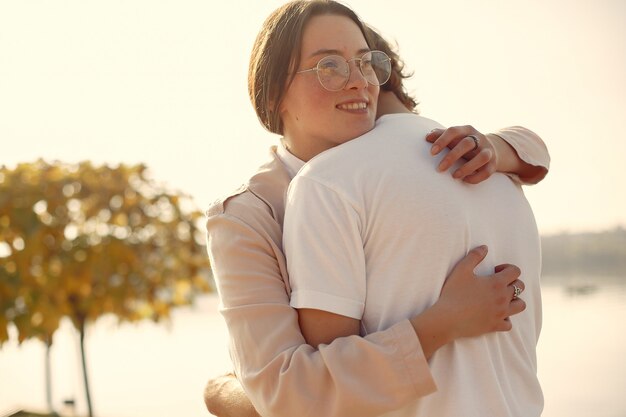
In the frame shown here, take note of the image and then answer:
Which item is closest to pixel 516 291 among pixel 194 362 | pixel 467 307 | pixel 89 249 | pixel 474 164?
pixel 467 307

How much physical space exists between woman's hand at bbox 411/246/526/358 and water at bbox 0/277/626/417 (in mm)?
2411

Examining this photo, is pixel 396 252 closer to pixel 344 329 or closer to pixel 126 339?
pixel 344 329

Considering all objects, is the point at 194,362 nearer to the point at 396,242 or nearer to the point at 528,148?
the point at 528,148

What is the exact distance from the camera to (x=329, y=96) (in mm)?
1737

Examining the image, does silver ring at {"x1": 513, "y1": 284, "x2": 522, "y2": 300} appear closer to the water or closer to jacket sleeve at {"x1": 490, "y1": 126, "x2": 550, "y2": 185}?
jacket sleeve at {"x1": 490, "y1": 126, "x2": 550, "y2": 185}

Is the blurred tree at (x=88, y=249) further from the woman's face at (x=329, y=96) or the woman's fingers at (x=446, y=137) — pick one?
the woman's fingers at (x=446, y=137)

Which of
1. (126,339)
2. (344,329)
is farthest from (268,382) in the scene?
(126,339)

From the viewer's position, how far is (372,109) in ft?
5.72

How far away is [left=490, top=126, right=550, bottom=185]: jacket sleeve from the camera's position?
177 centimetres

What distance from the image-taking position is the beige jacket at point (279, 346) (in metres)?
1.42

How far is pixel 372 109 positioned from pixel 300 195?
1.10 feet

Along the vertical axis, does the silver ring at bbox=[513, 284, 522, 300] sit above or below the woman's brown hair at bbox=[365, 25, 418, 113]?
below

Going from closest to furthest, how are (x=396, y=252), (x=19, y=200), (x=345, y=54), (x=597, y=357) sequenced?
(x=396, y=252) < (x=345, y=54) < (x=19, y=200) < (x=597, y=357)

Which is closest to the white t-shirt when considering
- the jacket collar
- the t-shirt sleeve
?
the t-shirt sleeve
